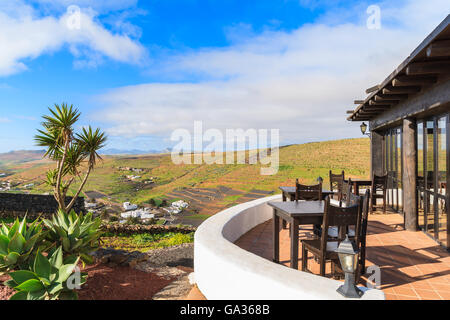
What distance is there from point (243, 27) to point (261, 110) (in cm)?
1550

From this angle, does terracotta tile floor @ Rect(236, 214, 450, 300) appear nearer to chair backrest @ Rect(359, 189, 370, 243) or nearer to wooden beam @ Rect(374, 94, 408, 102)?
chair backrest @ Rect(359, 189, 370, 243)

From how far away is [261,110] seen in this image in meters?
23.5

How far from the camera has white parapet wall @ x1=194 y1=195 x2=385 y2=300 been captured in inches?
65.8

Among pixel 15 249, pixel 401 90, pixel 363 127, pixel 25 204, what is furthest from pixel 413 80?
pixel 25 204

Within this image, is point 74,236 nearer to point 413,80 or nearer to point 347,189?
point 347,189

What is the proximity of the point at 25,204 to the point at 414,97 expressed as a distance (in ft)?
45.8

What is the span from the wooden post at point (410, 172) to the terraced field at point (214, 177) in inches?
421

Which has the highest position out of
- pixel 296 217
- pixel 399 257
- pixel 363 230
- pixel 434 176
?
pixel 434 176

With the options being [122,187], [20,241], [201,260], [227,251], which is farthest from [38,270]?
[122,187]

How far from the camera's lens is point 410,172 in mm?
→ 5152

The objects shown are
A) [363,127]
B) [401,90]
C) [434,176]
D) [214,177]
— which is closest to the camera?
[434,176]

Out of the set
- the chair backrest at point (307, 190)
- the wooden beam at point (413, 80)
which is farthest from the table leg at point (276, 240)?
the wooden beam at point (413, 80)

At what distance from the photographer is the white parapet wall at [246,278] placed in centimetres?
167
